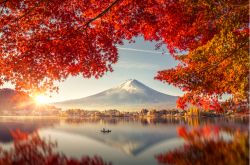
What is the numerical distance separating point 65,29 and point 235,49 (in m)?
5.92

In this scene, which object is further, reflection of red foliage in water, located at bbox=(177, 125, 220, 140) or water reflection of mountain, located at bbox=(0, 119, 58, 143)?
water reflection of mountain, located at bbox=(0, 119, 58, 143)

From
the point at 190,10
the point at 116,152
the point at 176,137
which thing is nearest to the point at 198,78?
the point at 190,10

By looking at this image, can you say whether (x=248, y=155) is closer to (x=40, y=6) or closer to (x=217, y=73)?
(x=217, y=73)

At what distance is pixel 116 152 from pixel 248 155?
622 inches

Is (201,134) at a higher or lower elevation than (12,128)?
higher

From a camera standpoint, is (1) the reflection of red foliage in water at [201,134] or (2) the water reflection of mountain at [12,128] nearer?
(1) the reflection of red foliage in water at [201,134]

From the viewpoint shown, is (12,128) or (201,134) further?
(12,128)

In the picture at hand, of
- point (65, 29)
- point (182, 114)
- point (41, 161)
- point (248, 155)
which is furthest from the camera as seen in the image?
point (182, 114)

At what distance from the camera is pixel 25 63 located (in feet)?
35.4

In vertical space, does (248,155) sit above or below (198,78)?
below

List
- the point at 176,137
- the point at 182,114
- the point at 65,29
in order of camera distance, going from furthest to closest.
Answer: the point at 182,114
the point at 176,137
the point at 65,29

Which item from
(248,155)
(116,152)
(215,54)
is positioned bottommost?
(116,152)

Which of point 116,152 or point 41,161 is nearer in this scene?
point 41,161

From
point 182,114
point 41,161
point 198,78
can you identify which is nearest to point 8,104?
point 182,114
